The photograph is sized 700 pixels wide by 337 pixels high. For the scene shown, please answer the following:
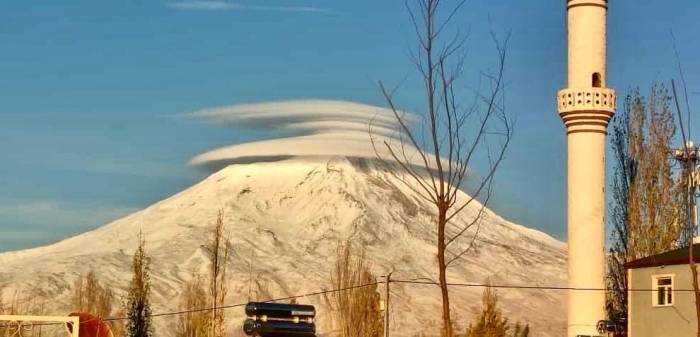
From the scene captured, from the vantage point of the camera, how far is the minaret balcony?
156ft

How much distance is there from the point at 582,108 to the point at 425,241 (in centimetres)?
14366

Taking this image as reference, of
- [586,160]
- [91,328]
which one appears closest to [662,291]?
[586,160]

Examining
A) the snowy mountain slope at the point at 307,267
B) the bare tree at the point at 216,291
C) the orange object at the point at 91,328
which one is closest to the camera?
the orange object at the point at 91,328

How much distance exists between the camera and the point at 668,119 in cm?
5612

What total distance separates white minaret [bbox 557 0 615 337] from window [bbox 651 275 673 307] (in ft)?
18.0

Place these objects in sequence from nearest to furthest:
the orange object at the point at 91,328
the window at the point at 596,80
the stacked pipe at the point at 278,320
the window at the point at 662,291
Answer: the orange object at the point at 91,328
the stacked pipe at the point at 278,320
the window at the point at 662,291
the window at the point at 596,80

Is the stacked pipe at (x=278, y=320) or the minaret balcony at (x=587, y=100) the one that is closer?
the stacked pipe at (x=278, y=320)

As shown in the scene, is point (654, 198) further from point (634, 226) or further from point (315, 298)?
point (315, 298)

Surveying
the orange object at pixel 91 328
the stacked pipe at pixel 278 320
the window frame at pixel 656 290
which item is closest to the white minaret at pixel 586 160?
the window frame at pixel 656 290

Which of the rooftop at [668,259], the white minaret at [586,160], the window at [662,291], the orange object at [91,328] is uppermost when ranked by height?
the white minaret at [586,160]

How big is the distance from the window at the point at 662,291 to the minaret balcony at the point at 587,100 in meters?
8.17

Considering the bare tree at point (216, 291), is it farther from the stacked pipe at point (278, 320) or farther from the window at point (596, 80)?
the stacked pipe at point (278, 320)

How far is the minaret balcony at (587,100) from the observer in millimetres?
47656

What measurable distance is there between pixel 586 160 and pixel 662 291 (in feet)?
23.8
